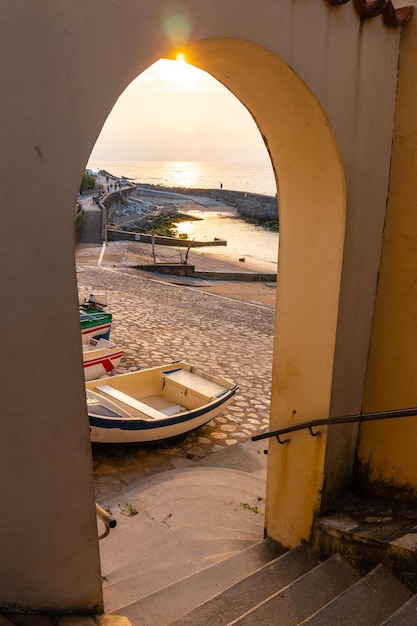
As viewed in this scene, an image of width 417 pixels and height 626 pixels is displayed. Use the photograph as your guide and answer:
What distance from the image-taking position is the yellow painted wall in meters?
3.27

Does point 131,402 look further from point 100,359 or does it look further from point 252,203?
point 252,203

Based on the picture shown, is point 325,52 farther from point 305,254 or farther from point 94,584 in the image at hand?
point 94,584

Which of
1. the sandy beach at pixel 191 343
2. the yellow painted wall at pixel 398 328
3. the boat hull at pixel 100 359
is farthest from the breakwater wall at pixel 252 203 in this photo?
the yellow painted wall at pixel 398 328

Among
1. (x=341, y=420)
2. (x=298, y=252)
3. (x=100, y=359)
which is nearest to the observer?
(x=341, y=420)

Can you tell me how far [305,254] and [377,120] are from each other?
1.00 m

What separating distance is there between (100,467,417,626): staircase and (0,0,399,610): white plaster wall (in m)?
1.25

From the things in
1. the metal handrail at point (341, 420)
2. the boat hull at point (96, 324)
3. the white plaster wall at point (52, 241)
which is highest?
the white plaster wall at point (52, 241)

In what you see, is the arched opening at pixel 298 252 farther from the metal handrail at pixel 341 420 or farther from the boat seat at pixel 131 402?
the boat seat at pixel 131 402

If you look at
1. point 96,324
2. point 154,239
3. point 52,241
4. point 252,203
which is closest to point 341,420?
point 52,241

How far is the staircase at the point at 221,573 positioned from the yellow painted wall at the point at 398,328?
2.65ft

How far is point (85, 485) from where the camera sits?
2.12 metres

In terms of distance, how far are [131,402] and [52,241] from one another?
18.9 feet

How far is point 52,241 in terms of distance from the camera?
1.80 m

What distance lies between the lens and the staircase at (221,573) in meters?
2.90
